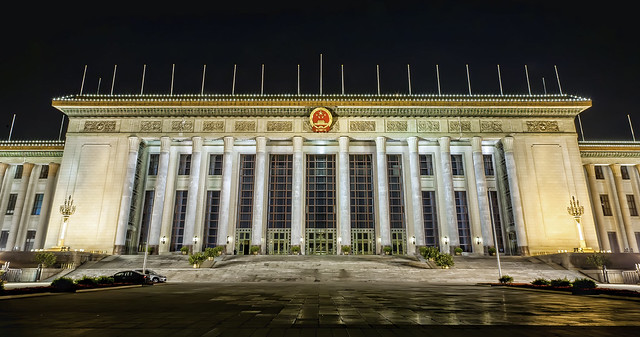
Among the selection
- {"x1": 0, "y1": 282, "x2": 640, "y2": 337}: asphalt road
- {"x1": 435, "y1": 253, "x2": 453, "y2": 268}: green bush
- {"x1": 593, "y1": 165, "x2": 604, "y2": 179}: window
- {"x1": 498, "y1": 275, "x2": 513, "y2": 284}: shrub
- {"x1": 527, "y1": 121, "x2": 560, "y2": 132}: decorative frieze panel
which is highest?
{"x1": 527, "y1": 121, "x2": 560, "y2": 132}: decorative frieze panel

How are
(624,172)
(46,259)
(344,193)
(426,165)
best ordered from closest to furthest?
1. (46,259)
2. (344,193)
3. (426,165)
4. (624,172)

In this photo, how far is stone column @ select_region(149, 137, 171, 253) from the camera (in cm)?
3431

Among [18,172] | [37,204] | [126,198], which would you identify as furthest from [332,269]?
[18,172]

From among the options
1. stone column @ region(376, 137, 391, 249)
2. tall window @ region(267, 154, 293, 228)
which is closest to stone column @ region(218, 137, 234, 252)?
tall window @ region(267, 154, 293, 228)

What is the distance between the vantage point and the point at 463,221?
36750 mm

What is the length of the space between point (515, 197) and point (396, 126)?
13.6 m

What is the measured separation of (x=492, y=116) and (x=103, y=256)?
1584 inches

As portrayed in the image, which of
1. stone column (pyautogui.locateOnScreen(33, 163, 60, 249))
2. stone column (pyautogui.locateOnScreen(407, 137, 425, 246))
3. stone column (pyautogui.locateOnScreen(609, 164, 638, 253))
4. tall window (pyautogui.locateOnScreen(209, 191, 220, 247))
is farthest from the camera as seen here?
stone column (pyautogui.locateOnScreen(609, 164, 638, 253))

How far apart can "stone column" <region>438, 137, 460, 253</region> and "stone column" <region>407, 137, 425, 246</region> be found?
256cm

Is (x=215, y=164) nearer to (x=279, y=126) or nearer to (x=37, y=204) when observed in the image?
(x=279, y=126)

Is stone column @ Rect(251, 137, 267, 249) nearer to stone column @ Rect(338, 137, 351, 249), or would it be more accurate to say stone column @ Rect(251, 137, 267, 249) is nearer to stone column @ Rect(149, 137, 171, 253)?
stone column @ Rect(338, 137, 351, 249)

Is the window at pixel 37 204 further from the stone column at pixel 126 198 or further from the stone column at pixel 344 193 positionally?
the stone column at pixel 344 193

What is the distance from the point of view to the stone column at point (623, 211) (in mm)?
38281

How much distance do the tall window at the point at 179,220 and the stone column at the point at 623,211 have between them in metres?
48.0
